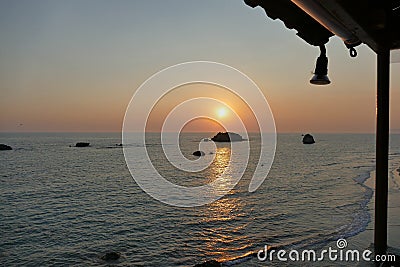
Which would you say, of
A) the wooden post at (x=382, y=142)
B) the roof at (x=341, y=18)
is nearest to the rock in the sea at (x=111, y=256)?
the wooden post at (x=382, y=142)

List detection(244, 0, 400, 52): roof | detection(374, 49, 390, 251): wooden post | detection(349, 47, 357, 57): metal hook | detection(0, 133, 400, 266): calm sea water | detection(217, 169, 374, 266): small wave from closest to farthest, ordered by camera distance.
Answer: detection(244, 0, 400, 52): roof → detection(349, 47, 357, 57): metal hook → detection(374, 49, 390, 251): wooden post → detection(217, 169, 374, 266): small wave → detection(0, 133, 400, 266): calm sea water

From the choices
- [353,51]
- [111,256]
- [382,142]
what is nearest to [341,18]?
[353,51]

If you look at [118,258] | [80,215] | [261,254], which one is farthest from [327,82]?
[80,215]

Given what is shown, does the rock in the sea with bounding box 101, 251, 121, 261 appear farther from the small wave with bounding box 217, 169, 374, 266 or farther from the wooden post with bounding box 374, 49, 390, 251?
the wooden post with bounding box 374, 49, 390, 251

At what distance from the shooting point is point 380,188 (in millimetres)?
4445

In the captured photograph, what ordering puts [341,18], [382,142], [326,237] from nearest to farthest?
1. [341,18]
2. [382,142]
3. [326,237]

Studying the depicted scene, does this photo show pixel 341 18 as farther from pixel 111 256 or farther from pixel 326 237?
pixel 326 237

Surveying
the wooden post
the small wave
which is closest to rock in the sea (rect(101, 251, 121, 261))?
the small wave

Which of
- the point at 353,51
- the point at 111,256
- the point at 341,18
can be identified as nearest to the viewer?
the point at 341,18

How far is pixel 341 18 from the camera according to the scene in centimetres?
226

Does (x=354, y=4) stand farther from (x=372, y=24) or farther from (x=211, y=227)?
(x=211, y=227)

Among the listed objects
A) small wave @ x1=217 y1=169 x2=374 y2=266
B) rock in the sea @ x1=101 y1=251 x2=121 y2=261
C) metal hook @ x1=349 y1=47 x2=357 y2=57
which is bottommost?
rock in the sea @ x1=101 y1=251 x2=121 y2=261

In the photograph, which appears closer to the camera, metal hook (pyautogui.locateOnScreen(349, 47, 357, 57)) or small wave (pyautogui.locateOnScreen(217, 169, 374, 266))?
metal hook (pyautogui.locateOnScreen(349, 47, 357, 57))

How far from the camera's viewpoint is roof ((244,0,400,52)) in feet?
6.83
